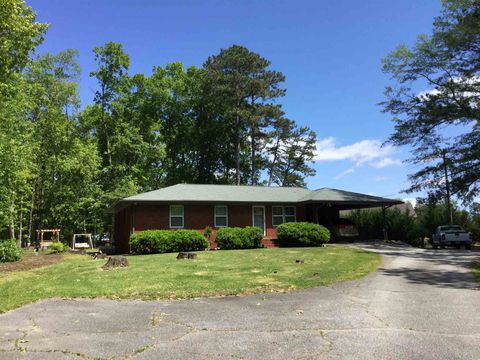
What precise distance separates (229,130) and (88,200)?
1687 centimetres

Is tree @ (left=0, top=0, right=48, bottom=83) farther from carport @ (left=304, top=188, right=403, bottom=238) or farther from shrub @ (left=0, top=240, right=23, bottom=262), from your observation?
carport @ (left=304, top=188, right=403, bottom=238)

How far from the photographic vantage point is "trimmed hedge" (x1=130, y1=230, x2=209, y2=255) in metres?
22.3

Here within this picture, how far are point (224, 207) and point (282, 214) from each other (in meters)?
4.16

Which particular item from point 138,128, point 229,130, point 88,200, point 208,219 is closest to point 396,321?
point 208,219

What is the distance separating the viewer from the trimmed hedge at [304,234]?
2486 centimetres

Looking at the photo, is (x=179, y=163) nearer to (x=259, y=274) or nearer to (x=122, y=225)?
(x=122, y=225)

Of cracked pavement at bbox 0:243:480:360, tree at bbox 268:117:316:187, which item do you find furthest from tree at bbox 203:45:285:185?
cracked pavement at bbox 0:243:480:360

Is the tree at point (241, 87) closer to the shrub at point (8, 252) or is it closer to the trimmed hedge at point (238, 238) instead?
the trimmed hedge at point (238, 238)

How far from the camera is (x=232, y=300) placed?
29.9 feet

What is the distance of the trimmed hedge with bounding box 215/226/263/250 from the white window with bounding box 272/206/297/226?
137 inches

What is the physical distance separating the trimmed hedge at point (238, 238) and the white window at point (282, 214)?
11.4 ft

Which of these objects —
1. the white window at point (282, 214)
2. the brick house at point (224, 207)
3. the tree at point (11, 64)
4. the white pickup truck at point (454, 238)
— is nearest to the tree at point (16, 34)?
the tree at point (11, 64)

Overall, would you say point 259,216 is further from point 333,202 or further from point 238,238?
point 333,202

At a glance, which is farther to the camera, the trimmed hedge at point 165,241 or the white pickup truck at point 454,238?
the white pickup truck at point 454,238
